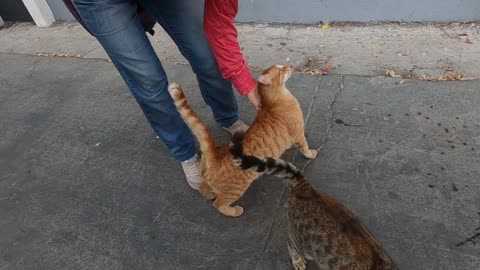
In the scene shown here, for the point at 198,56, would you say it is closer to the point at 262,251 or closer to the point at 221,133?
the point at 221,133

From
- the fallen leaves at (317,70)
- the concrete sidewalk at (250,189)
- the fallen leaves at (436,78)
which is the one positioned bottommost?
the concrete sidewalk at (250,189)

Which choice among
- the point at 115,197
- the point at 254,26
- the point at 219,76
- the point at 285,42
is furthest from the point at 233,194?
the point at 254,26

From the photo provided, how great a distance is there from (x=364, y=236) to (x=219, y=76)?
4.24 ft

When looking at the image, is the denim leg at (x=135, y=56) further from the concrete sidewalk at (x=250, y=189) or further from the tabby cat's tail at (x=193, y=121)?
the concrete sidewalk at (x=250, y=189)

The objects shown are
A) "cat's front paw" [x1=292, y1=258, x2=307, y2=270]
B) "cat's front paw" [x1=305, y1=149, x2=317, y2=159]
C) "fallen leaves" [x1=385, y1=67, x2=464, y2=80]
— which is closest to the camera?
"cat's front paw" [x1=292, y1=258, x2=307, y2=270]

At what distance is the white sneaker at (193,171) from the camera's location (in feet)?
8.19

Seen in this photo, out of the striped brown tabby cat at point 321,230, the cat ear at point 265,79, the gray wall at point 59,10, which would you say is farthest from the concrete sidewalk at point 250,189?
the gray wall at point 59,10

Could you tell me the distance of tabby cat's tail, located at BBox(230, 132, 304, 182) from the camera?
5.45ft

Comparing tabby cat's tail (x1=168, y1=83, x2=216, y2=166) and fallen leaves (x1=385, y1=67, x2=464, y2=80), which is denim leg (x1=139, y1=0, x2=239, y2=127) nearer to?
tabby cat's tail (x1=168, y1=83, x2=216, y2=166)

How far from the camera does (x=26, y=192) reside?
277 cm

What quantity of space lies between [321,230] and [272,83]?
0.89 m

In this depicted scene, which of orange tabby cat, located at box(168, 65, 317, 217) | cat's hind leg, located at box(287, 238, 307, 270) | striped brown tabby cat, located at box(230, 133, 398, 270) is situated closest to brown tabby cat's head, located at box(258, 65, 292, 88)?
orange tabby cat, located at box(168, 65, 317, 217)

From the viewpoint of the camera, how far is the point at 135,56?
1.97 m

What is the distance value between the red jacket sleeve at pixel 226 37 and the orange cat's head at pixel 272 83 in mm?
93
